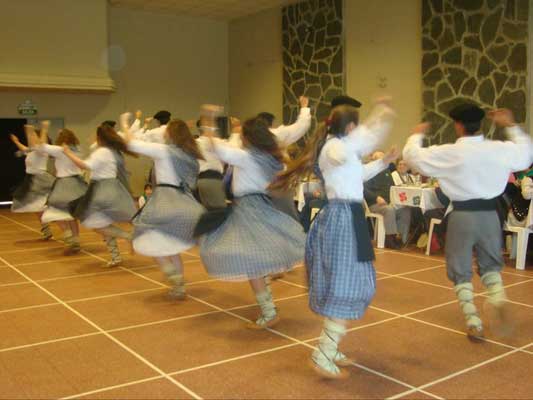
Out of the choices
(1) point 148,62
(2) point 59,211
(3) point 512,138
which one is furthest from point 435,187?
(1) point 148,62

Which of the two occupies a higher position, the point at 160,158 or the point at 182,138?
the point at 182,138

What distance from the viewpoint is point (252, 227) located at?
3.71m

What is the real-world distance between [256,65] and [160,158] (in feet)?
31.0

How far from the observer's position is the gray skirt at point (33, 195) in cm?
765

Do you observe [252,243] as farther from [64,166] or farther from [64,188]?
[64,166]

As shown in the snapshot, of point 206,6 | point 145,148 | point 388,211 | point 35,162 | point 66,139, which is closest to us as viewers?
point 145,148

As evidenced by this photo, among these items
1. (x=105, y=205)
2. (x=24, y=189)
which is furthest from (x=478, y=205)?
(x=24, y=189)

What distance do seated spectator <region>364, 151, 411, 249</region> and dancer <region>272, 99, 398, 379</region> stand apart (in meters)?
3.91

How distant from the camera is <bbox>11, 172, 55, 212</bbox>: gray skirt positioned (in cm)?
765

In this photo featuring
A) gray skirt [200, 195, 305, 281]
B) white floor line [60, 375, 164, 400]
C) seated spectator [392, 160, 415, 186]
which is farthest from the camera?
seated spectator [392, 160, 415, 186]

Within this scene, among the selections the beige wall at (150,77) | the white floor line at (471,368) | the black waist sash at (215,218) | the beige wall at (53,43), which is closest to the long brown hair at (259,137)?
the black waist sash at (215,218)

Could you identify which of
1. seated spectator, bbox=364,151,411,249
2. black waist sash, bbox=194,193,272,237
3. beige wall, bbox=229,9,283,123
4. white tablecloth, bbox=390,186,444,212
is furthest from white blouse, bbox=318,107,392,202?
beige wall, bbox=229,9,283,123

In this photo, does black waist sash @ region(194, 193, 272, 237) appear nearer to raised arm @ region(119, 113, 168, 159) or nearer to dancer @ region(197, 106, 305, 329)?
dancer @ region(197, 106, 305, 329)

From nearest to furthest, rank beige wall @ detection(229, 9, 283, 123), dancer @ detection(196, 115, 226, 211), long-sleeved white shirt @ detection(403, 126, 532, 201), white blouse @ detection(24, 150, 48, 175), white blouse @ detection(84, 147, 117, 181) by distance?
long-sleeved white shirt @ detection(403, 126, 532, 201) < white blouse @ detection(84, 147, 117, 181) < dancer @ detection(196, 115, 226, 211) < white blouse @ detection(24, 150, 48, 175) < beige wall @ detection(229, 9, 283, 123)
